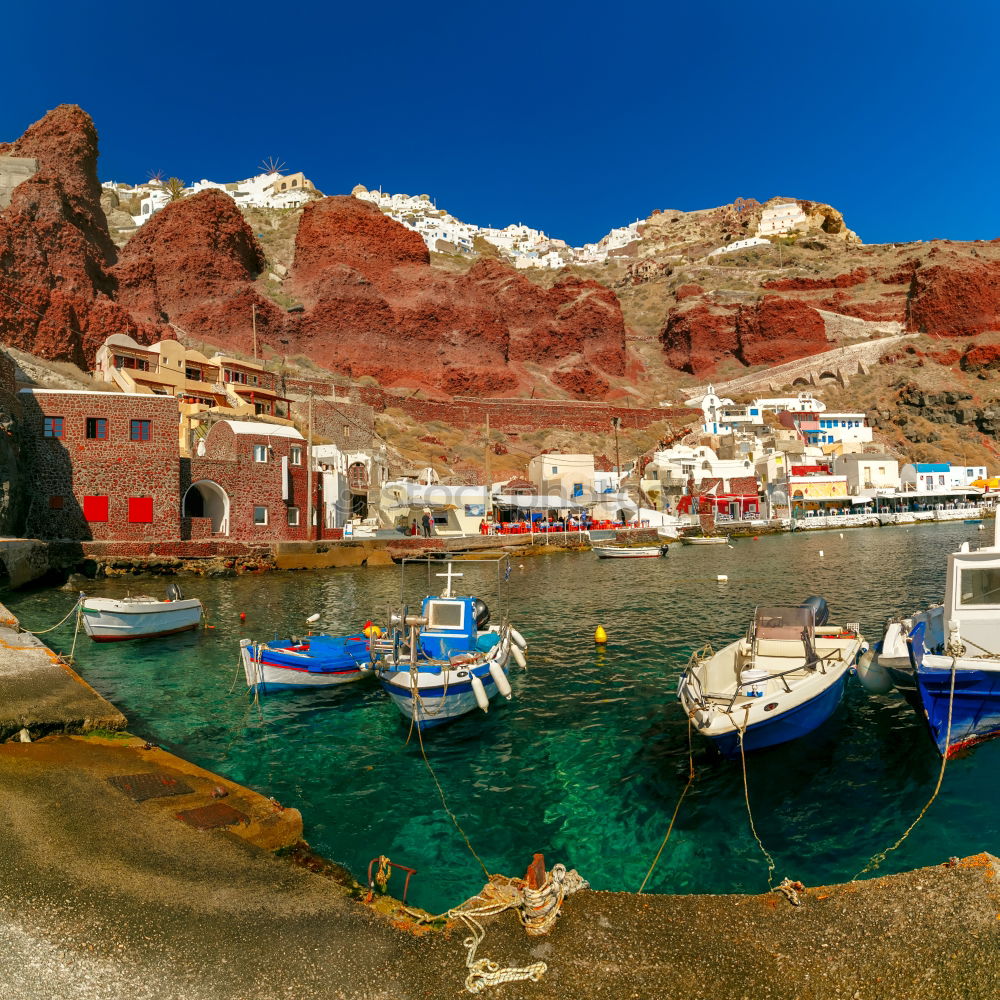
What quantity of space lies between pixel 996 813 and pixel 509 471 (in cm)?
7005

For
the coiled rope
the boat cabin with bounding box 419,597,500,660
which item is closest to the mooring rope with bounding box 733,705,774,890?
the coiled rope

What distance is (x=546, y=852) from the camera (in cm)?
963

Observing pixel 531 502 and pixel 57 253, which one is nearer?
pixel 531 502

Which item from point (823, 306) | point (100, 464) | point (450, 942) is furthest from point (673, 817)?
point (823, 306)

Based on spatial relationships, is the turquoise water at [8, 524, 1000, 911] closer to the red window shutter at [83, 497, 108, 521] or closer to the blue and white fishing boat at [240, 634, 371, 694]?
the blue and white fishing boat at [240, 634, 371, 694]

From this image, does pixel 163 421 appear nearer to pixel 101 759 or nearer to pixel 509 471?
pixel 101 759

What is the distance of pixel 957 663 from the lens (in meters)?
11.6

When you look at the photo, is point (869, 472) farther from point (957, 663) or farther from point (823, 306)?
point (957, 663)

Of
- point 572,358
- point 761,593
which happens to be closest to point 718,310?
point 572,358

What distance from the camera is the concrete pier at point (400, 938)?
4.91 m

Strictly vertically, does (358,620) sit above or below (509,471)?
below

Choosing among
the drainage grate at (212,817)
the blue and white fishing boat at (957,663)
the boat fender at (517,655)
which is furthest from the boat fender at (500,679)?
the blue and white fishing boat at (957,663)

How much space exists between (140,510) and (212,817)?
37.5 m

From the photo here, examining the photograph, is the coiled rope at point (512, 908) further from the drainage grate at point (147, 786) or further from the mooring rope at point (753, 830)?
the drainage grate at point (147, 786)
